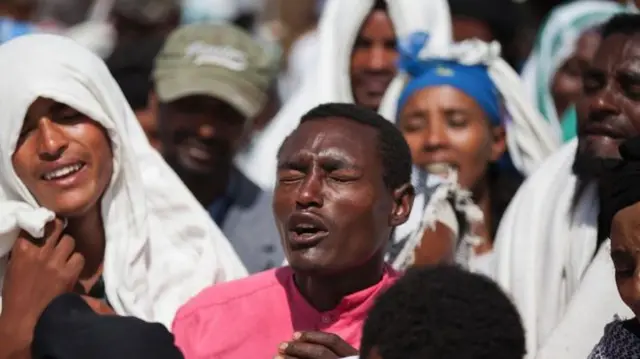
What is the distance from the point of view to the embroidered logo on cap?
6414mm

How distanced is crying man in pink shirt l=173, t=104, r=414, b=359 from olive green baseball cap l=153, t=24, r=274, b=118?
184cm

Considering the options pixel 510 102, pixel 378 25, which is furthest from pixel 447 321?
pixel 378 25

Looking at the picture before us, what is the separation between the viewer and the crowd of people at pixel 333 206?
384 cm

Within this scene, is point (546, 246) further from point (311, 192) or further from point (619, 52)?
point (311, 192)

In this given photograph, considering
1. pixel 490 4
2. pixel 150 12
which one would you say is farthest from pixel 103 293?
pixel 150 12

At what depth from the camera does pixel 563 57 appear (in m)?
7.03

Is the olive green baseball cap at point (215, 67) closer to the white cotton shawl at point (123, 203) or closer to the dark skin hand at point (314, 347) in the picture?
the white cotton shawl at point (123, 203)

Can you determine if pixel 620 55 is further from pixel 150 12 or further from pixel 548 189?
pixel 150 12

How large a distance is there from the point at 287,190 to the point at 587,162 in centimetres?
97

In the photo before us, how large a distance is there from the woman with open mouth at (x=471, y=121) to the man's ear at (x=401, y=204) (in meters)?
0.93

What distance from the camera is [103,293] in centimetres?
479

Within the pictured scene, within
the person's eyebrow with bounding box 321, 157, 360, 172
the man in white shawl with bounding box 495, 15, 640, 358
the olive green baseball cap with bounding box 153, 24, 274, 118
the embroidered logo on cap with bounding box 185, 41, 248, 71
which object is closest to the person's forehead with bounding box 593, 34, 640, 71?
the man in white shawl with bounding box 495, 15, 640, 358

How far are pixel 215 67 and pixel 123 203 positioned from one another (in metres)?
1.62

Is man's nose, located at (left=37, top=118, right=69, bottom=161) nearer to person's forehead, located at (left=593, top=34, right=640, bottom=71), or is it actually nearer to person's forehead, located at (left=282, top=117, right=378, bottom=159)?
person's forehead, located at (left=282, top=117, right=378, bottom=159)
